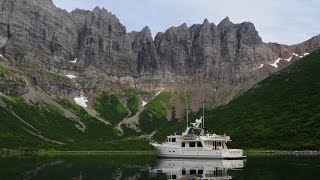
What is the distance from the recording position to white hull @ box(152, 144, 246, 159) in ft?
403

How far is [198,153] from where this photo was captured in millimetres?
124750

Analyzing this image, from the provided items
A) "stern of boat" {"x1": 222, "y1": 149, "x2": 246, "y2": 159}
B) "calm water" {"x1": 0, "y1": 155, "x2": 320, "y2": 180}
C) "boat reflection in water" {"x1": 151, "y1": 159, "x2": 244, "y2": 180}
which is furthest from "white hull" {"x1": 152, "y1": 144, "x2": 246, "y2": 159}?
"boat reflection in water" {"x1": 151, "y1": 159, "x2": 244, "y2": 180}

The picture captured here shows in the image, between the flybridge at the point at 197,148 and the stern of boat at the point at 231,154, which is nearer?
the stern of boat at the point at 231,154

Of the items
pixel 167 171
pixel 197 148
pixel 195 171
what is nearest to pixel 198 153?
pixel 197 148

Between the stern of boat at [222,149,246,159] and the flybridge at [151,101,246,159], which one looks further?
the flybridge at [151,101,246,159]

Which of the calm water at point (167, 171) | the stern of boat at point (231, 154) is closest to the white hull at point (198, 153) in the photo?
the stern of boat at point (231, 154)

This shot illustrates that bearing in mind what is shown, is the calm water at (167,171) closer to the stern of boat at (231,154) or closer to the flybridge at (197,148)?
the stern of boat at (231,154)

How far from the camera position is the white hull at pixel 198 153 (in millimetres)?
122812

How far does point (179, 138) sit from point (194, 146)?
4.64m

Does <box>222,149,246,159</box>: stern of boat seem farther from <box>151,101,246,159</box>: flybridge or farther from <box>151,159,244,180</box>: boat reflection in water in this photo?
<box>151,159,244,180</box>: boat reflection in water

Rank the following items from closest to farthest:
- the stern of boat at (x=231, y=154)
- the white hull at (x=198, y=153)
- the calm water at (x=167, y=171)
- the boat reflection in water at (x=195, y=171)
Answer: the boat reflection in water at (x=195, y=171)
the calm water at (x=167, y=171)
the stern of boat at (x=231, y=154)
the white hull at (x=198, y=153)

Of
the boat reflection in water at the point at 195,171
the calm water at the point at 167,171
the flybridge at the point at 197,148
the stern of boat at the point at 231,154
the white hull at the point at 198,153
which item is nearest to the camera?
the boat reflection in water at the point at 195,171

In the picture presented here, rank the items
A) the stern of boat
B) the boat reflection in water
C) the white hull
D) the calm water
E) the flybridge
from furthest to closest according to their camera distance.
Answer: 1. the flybridge
2. the white hull
3. the stern of boat
4. the calm water
5. the boat reflection in water

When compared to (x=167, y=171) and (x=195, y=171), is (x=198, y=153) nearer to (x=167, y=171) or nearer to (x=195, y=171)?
(x=195, y=171)
